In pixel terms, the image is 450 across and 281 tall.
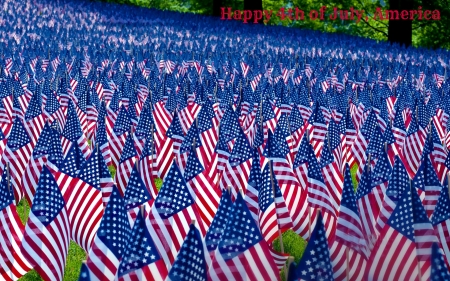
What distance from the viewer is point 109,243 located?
628 centimetres

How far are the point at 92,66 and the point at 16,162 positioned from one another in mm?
7160

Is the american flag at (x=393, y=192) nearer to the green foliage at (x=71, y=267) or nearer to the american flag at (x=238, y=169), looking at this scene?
the american flag at (x=238, y=169)

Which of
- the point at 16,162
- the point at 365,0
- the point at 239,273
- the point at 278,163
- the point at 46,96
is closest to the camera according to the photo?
the point at 239,273

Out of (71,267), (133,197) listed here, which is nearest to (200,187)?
(133,197)

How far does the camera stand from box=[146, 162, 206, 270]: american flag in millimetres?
6945

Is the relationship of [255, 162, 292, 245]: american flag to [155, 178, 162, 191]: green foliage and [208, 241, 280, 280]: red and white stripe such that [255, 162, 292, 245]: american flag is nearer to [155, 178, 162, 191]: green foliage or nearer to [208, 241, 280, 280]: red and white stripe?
[208, 241, 280, 280]: red and white stripe

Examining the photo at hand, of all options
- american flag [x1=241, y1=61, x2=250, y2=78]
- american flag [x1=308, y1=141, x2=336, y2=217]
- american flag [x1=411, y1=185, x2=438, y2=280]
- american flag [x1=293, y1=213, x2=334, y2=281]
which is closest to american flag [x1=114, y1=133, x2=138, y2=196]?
american flag [x1=308, y1=141, x2=336, y2=217]

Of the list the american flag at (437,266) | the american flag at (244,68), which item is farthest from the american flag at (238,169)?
the american flag at (244,68)

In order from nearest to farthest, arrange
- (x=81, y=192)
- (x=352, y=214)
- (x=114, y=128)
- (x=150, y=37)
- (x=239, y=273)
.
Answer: (x=239, y=273) < (x=352, y=214) < (x=81, y=192) < (x=114, y=128) < (x=150, y=37)

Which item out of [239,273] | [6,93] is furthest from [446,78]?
[239,273]

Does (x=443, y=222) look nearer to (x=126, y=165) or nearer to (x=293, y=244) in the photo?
(x=293, y=244)

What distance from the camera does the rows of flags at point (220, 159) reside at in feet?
20.2

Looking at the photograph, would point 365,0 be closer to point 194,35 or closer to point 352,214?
point 194,35

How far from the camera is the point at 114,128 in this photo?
38.3ft
